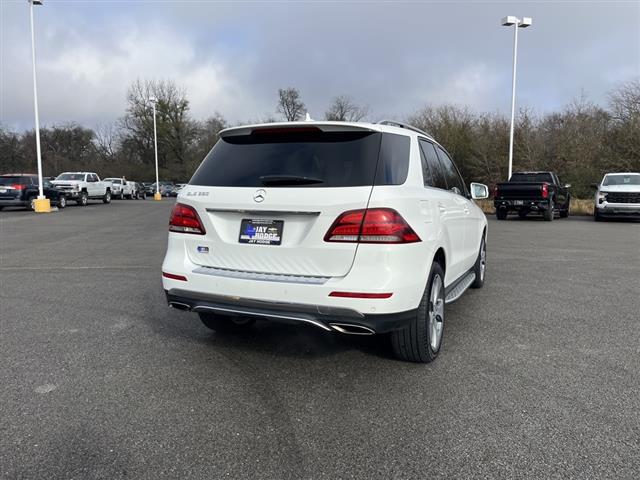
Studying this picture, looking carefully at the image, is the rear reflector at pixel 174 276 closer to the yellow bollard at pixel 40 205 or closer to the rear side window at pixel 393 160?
the rear side window at pixel 393 160

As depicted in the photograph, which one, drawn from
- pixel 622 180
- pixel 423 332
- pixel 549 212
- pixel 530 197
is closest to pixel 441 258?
pixel 423 332

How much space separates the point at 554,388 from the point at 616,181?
18804mm

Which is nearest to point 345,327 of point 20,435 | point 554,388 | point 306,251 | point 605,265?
point 306,251

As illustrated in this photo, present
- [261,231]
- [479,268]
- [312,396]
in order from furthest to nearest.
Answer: [479,268], [261,231], [312,396]

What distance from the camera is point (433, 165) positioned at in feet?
14.8

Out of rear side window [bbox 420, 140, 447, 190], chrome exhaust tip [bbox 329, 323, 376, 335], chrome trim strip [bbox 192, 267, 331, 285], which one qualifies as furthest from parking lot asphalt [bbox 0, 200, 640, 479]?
rear side window [bbox 420, 140, 447, 190]

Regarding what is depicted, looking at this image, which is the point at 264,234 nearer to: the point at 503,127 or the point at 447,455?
the point at 447,455

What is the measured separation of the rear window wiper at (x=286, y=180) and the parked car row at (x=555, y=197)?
1757 cm

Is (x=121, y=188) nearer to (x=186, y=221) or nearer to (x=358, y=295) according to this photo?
(x=186, y=221)

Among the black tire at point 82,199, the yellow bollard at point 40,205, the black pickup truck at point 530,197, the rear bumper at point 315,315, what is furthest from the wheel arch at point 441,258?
the black tire at point 82,199

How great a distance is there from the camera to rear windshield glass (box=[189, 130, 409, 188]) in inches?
135

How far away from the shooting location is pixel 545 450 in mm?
2715

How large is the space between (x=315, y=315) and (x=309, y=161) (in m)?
1.08

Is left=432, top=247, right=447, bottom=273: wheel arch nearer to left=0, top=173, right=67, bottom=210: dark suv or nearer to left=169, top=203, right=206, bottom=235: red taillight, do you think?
left=169, top=203, right=206, bottom=235: red taillight
